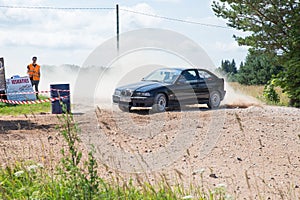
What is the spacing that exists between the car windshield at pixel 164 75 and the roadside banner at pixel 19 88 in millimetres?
7093

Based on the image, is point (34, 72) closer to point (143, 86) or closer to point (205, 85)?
point (143, 86)

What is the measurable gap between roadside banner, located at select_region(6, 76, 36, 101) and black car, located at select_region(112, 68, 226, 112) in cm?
730

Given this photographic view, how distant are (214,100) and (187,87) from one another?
61.0 inches

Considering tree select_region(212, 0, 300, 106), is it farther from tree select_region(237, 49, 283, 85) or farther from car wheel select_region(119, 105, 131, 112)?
tree select_region(237, 49, 283, 85)

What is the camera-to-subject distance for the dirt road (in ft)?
23.0

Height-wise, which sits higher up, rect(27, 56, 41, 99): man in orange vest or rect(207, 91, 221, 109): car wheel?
rect(27, 56, 41, 99): man in orange vest

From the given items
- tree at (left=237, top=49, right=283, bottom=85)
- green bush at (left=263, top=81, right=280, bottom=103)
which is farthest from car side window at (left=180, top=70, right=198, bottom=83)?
tree at (left=237, top=49, right=283, bottom=85)

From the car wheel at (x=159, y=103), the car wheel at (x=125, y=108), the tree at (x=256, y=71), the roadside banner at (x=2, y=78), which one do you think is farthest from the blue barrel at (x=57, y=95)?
the tree at (x=256, y=71)

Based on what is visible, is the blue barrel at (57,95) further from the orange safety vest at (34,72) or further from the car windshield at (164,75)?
the orange safety vest at (34,72)

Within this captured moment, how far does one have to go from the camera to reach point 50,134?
430 inches

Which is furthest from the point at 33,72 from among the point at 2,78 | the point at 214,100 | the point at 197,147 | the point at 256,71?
the point at 256,71

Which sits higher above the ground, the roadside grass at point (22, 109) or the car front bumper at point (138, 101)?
the car front bumper at point (138, 101)

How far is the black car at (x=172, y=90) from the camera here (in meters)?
15.9

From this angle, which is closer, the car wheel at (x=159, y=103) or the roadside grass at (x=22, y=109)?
the car wheel at (x=159, y=103)
